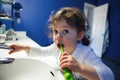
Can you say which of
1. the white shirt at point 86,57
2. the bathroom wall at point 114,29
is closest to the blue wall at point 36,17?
the bathroom wall at point 114,29

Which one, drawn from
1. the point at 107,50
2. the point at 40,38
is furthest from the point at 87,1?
the point at 40,38

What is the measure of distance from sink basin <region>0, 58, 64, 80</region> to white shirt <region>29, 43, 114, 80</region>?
2.8 inches

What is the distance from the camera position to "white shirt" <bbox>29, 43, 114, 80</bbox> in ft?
1.90

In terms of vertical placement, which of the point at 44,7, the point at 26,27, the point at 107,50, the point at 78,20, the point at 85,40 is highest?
the point at 78,20

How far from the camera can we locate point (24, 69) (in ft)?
2.79

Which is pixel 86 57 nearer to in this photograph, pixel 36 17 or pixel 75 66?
pixel 75 66

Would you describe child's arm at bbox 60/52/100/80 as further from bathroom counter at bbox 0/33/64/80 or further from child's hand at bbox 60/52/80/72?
bathroom counter at bbox 0/33/64/80

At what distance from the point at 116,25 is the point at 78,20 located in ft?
10.2

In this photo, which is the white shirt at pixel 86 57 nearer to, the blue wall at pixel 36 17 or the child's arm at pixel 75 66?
the child's arm at pixel 75 66

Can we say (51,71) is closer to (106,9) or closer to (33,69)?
(33,69)

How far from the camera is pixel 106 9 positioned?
3785 mm

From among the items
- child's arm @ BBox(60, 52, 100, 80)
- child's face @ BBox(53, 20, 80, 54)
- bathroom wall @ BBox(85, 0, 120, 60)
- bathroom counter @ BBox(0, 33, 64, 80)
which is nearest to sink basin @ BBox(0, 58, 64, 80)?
bathroom counter @ BBox(0, 33, 64, 80)

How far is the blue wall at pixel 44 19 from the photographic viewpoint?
3006 millimetres

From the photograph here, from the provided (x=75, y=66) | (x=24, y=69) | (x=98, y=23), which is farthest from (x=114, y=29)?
(x=75, y=66)
